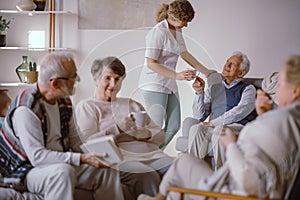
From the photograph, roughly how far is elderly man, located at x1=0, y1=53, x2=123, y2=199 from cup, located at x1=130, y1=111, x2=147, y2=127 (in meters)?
0.31

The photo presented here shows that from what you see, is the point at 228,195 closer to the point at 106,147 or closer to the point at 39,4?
the point at 106,147

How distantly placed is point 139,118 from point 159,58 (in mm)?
557

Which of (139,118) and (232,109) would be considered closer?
(139,118)

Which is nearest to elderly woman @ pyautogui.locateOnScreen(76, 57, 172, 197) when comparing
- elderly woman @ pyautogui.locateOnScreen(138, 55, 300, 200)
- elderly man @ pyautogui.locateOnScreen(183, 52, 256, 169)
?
elderly woman @ pyautogui.locateOnScreen(138, 55, 300, 200)

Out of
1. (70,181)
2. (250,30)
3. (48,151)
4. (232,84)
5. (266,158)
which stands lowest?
(70,181)

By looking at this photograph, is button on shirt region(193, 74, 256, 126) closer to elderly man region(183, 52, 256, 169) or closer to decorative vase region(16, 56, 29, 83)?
elderly man region(183, 52, 256, 169)

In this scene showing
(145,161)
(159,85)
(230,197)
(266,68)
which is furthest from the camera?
(266,68)

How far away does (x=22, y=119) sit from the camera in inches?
98.8

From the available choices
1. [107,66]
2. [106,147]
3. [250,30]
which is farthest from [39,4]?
[106,147]

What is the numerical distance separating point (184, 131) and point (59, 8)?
2125 millimetres

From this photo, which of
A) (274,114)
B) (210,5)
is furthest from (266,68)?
(274,114)

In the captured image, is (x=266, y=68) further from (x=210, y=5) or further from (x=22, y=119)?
(x=22, y=119)

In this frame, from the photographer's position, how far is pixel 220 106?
3725 millimetres

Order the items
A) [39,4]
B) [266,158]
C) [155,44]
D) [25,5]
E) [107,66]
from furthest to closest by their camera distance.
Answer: [39,4] → [25,5] → [155,44] → [107,66] → [266,158]
